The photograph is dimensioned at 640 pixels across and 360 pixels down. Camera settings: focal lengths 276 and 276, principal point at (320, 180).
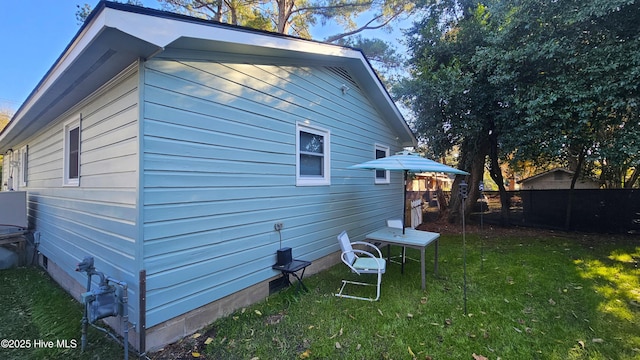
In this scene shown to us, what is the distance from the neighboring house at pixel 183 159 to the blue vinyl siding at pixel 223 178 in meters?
0.01

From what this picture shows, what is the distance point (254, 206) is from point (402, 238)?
2516 mm

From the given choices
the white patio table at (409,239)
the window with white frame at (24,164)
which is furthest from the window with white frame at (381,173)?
the window with white frame at (24,164)

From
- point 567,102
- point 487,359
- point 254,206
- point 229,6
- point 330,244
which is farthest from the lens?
point 229,6

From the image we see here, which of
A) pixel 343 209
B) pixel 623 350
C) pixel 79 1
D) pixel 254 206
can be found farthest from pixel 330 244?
pixel 79 1

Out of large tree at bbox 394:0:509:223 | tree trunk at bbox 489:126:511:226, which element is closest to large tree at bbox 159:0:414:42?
large tree at bbox 394:0:509:223

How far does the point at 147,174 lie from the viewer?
2697mm

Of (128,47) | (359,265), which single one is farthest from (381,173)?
(128,47)

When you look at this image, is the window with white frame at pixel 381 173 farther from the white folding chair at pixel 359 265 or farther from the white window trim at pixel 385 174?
the white folding chair at pixel 359 265

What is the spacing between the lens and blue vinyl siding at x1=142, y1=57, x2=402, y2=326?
2803mm

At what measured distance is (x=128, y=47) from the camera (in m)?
2.59

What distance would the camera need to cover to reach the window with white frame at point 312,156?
4.71 m

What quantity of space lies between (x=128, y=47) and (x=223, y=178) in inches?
62.5

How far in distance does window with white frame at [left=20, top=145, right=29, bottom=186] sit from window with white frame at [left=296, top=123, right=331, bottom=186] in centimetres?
746

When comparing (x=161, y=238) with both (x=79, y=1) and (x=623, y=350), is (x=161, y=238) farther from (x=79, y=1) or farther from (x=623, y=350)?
(x=79, y=1)
